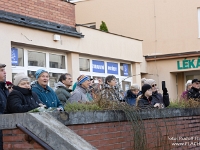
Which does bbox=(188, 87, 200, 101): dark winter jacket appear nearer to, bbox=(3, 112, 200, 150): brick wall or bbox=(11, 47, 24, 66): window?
bbox=(3, 112, 200, 150): brick wall

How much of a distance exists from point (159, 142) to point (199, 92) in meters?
3.45

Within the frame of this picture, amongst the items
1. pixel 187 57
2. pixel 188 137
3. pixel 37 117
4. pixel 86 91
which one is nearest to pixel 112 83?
pixel 86 91

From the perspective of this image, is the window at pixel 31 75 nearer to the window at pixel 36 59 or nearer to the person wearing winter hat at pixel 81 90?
the window at pixel 36 59

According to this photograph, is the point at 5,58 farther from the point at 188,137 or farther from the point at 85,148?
the point at 85,148

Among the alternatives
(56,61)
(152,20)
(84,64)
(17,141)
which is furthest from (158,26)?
(17,141)

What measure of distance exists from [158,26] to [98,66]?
6376mm

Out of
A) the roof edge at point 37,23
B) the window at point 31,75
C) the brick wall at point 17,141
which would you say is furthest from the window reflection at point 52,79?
the brick wall at point 17,141

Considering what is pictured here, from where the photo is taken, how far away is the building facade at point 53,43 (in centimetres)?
1250

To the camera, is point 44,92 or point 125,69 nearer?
point 44,92

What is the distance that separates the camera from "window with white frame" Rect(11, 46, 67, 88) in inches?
506

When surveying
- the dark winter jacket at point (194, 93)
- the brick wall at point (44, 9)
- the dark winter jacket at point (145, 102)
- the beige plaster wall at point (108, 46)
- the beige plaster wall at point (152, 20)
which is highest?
the beige plaster wall at point (152, 20)

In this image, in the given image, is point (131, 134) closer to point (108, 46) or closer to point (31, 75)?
point (31, 75)

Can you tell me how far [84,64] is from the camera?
54.1 feet

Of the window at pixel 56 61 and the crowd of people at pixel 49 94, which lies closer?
the crowd of people at pixel 49 94
